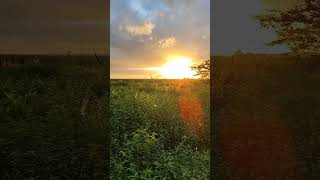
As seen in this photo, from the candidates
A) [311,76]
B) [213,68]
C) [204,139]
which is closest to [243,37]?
[213,68]

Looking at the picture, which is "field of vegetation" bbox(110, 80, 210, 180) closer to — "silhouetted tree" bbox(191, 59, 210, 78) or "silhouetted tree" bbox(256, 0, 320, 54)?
"silhouetted tree" bbox(191, 59, 210, 78)

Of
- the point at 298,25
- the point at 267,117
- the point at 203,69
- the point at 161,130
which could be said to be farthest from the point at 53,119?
the point at 298,25

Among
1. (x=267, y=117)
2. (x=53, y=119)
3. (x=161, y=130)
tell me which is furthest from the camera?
(x=161, y=130)

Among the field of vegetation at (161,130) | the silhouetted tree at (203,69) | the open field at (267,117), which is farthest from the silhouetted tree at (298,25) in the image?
the field of vegetation at (161,130)

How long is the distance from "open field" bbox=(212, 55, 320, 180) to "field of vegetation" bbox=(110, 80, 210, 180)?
0.31 meters

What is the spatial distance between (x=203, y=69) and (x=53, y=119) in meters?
2.43

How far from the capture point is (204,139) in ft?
17.2

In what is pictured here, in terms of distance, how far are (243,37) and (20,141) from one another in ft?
10.1

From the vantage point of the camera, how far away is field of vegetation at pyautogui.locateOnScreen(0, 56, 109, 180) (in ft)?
13.5

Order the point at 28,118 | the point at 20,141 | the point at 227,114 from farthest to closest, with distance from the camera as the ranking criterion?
the point at 227,114
the point at 28,118
the point at 20,141

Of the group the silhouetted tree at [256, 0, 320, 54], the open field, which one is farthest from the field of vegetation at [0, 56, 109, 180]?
the silhouetted tree at [256, 0, 320, 54]

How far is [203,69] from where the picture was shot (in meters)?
6.29

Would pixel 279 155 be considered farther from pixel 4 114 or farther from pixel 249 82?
pixel 4 114

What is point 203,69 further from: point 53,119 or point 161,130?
point 53,119
